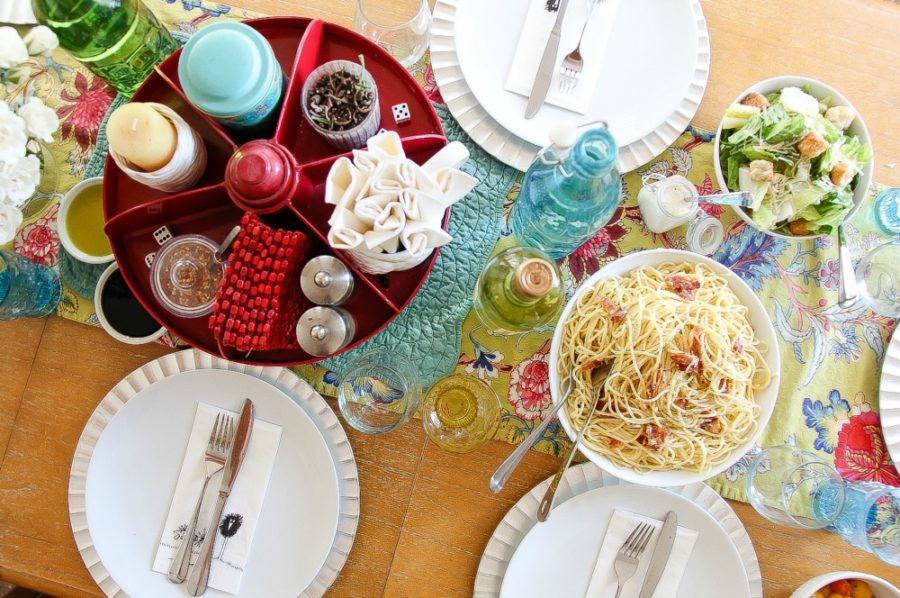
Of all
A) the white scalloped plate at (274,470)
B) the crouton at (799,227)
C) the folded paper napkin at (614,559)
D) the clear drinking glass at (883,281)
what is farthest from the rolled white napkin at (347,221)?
the clear drinking glass at (883,281)

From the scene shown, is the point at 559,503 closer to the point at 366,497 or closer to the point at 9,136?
the point at 366,497

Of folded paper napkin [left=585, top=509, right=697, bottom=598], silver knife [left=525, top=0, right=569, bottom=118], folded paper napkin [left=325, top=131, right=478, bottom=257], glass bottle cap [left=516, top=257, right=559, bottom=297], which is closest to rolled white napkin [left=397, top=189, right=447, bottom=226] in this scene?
folded paper napkin [left=325, top=131, right=478, bottom=257]

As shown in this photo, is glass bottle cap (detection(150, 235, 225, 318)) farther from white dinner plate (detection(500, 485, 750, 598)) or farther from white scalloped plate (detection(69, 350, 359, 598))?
white dinner plate (detection(500, 485, 750, 598))

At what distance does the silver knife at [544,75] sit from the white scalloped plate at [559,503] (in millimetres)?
774

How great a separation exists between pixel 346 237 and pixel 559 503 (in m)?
0.73

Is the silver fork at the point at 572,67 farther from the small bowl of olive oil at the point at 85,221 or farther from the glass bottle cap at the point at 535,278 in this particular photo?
the small bowl of olive oil at the point at 85,221

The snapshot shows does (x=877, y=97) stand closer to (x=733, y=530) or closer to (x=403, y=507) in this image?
(x=733, y=530)

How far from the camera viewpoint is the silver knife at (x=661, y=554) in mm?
1190

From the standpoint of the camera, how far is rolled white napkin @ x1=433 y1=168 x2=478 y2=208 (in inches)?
38.0

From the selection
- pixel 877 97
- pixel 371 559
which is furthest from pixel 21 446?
pixel 877 97

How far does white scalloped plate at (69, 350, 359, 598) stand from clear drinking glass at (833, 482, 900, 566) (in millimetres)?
1047

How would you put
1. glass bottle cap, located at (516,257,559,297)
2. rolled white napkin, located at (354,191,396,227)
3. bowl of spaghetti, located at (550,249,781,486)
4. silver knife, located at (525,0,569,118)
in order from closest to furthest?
rolled white napkin, located at (354,191,396,227) → glass bottle cap, located at (516,257,559,297) → bowl of spaghetti, located at (550,249,781,486) → silver knife, located at (525,0,569,118)

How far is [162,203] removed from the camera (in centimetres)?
112

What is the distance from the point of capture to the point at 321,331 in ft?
3.50
